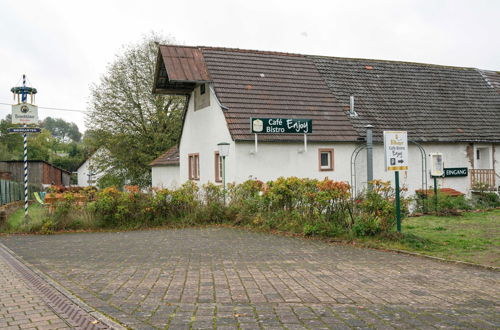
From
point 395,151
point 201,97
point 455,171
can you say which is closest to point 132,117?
point 201,97

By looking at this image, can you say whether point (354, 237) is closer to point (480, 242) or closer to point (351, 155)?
point (480, 242)

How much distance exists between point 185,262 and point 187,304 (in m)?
3.25

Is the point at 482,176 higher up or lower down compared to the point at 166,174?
lower down

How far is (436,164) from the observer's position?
22.6 meters

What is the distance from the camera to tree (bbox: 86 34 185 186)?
3888 centimetres

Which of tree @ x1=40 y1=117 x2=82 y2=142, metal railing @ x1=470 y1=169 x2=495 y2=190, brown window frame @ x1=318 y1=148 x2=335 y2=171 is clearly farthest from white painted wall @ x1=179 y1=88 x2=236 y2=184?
tree @ x1=40 y1=117 x2=82 y2=142

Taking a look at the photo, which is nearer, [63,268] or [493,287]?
[493,287]

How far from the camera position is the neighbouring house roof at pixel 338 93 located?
76.1 feet

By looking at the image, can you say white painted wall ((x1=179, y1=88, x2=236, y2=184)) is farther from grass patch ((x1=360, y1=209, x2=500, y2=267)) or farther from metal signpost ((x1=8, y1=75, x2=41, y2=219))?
grass patch ((x1=360, y1=209, x2=500, y2=267))

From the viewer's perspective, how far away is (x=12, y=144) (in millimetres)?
88750

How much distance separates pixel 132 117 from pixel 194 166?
1421 centimetres

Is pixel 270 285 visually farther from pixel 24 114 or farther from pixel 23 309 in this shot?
pixel 24 114

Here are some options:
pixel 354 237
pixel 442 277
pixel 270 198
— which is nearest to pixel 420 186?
pixel 270 198

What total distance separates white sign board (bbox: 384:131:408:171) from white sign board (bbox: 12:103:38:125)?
12.0 meters
